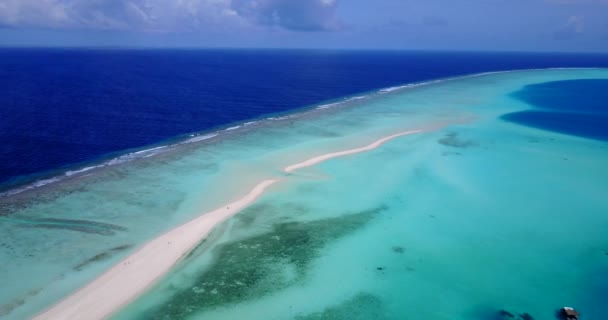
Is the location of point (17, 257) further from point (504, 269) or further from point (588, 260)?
point (588, 260)

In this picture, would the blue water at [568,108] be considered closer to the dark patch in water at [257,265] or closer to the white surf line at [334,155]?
the white surf line at [334,155]

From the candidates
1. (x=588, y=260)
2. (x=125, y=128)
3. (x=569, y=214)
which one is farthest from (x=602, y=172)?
(x=125, y=128)

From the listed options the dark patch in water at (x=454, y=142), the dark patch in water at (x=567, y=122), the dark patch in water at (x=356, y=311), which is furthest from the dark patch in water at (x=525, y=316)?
the dark patch in water at (x=567, y=122)

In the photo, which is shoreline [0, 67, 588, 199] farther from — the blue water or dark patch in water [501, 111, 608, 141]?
the blue water

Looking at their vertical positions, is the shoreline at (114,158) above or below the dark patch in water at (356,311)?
above

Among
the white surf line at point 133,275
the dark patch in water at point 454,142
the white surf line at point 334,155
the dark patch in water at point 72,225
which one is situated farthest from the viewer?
the dark patch in water at point 454,142

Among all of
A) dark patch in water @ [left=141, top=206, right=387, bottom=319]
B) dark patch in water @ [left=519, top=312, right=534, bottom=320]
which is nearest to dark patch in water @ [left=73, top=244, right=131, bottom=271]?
dark patch in water @ [left=141, top=206, right=387, bottom=319]

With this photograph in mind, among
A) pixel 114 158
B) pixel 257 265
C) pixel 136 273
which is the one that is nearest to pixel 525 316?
pixel 257 265
